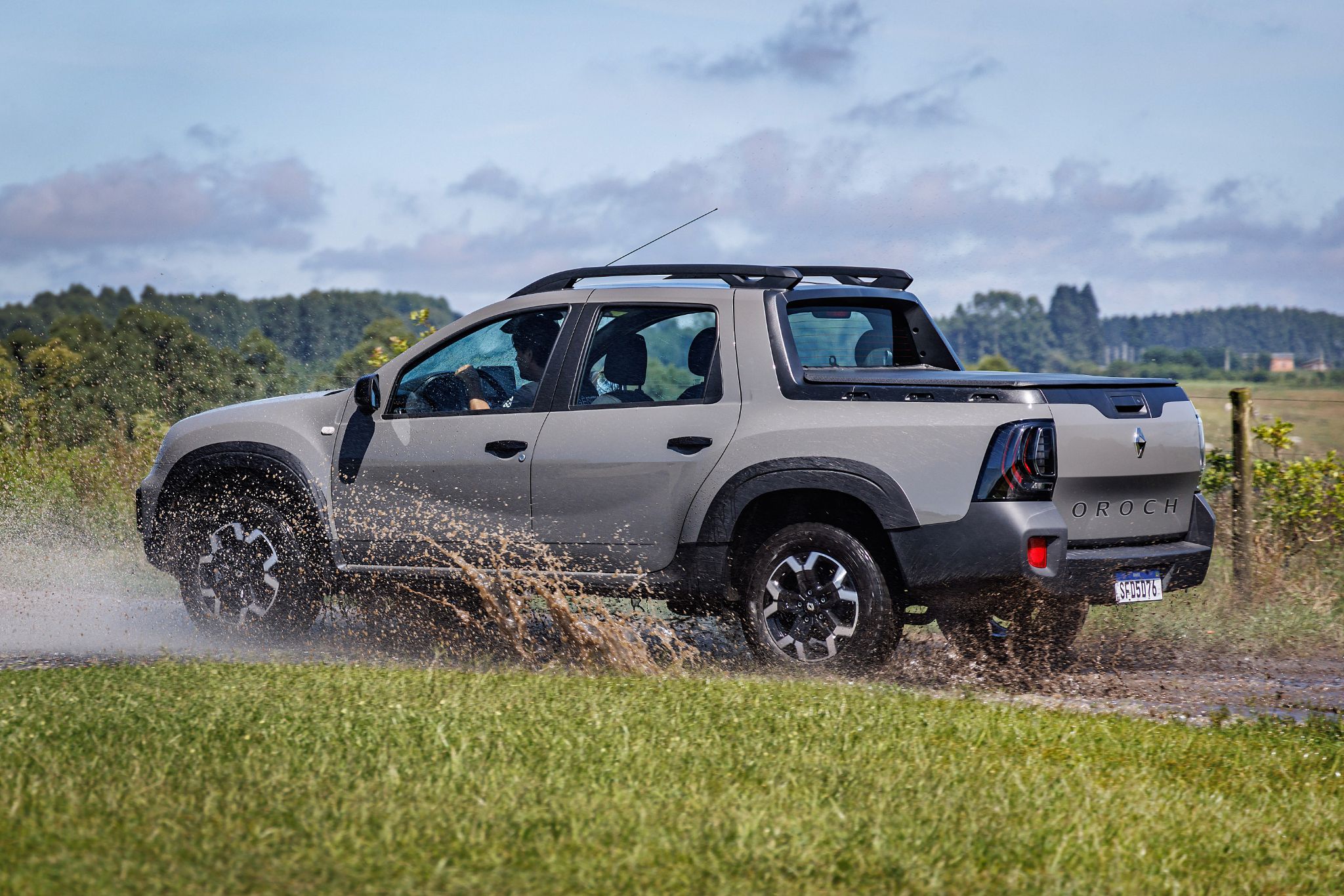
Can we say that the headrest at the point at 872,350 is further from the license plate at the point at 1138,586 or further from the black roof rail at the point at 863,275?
the license plate at the point at 1138,586

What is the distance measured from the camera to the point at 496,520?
723cm

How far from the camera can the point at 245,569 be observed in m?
7.75

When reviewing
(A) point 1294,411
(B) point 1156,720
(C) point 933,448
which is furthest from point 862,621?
(A) point 1294,411

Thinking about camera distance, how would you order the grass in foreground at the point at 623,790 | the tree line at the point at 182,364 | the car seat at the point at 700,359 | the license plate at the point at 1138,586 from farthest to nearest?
the tree line at the point at 182,364 < the car seat at the point at 700,359 < the license plate at the point at 1138,586 < the grass in foreground at the point at 623,790

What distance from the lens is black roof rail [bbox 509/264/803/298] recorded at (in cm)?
720

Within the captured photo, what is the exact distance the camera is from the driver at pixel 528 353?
7.36 meters

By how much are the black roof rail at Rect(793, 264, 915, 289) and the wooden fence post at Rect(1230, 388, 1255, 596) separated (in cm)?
321

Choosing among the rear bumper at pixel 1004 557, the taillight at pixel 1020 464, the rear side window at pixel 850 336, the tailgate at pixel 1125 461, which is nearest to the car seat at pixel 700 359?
the rear side window at pixel 850 336

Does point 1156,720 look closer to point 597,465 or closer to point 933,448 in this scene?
point 933,448

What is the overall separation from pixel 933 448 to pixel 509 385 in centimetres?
231

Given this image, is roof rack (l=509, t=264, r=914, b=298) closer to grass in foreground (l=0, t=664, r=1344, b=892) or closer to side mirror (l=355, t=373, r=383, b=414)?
side mirror (l=355, t=373, r=383, b=414)

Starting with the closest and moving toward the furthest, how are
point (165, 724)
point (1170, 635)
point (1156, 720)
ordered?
1. point (165, 724)
2. point (1156, 720)
3. point (1170, 635)

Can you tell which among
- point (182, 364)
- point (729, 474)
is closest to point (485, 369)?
point (729, 474)

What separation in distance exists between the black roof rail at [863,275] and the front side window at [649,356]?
78 cm
